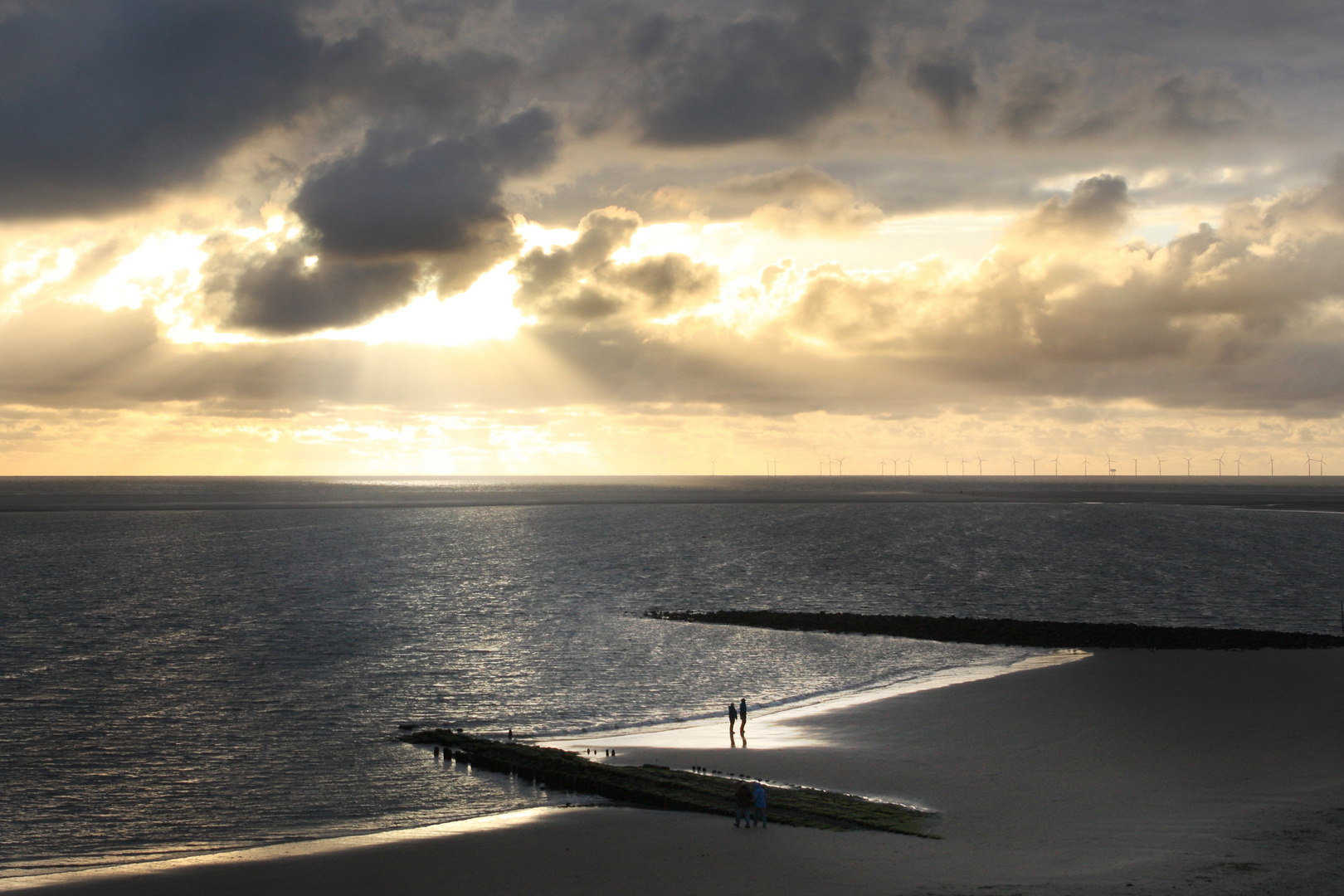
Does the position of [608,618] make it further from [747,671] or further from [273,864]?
[273,864]

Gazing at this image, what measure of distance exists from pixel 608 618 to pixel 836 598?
2665 cm

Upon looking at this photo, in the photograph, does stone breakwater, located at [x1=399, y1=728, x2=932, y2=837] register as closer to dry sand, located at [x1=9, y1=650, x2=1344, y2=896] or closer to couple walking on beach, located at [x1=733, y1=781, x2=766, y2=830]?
couple walking on beach, located at [x1=733, y1=781, x2=766, y2=830]

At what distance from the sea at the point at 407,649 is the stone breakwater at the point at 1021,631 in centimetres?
372

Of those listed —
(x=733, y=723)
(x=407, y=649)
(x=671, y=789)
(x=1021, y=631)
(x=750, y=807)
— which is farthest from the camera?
(x=1021, y=631)

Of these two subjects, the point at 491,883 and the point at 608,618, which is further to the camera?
the point at 608,618

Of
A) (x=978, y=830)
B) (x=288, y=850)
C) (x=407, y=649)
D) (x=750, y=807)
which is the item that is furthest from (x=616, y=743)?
(x=407, y=649)

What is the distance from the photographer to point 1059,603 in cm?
9638

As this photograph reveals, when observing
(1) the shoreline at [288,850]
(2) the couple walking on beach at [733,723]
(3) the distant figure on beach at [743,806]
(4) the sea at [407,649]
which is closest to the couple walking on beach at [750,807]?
(3) the distant figure on beach at [743,806]

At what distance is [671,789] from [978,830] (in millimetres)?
10138

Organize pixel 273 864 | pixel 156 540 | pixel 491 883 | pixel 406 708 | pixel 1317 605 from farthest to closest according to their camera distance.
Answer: pixel 156 540 → pixel 1317 605 → pixel 406 708 → pixel 273 864 → pixel 491 883

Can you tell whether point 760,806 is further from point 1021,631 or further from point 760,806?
point 1021,631

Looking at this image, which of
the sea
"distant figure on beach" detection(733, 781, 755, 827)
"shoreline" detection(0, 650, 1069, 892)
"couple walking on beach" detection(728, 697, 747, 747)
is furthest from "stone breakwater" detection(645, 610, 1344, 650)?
"distant figure on beach" detection(733, 781, 755, 827)

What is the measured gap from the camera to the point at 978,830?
3052cm

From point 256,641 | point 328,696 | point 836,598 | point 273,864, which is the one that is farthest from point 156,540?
point 273,864
